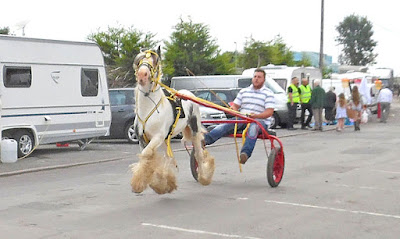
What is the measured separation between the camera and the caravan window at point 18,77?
643 inches

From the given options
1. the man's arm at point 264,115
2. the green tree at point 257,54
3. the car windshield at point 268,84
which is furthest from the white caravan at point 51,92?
the green tree at point 257,54

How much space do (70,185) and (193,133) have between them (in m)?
2.35

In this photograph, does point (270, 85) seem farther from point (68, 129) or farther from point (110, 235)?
point (110, 235)

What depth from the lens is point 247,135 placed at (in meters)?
11.3

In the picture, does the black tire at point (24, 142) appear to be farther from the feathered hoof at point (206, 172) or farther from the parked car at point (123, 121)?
the feathered hoof at point (206, 172)

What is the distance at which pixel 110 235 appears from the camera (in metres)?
7.79

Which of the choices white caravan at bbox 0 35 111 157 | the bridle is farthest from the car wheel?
the bridle

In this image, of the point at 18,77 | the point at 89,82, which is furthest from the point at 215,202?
the point at 89,82

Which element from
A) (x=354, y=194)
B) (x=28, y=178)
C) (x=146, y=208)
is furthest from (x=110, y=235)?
(x=28, y=178)

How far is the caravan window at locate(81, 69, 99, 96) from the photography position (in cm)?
1855

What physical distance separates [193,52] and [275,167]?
24329 millimetres

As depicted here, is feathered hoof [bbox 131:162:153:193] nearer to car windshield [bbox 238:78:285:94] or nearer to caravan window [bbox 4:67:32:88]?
caravan window [bbox 4:67:32:88]

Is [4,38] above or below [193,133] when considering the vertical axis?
above

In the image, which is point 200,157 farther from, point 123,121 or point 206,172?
point 123,121
